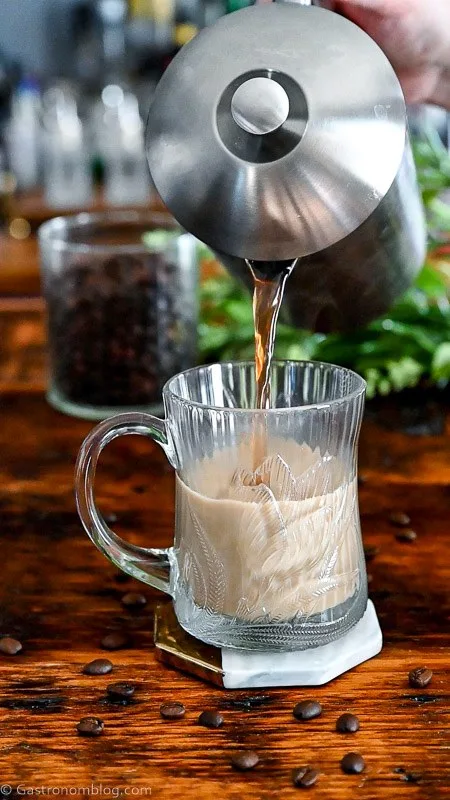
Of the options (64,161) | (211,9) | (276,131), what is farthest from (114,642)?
(211,9)

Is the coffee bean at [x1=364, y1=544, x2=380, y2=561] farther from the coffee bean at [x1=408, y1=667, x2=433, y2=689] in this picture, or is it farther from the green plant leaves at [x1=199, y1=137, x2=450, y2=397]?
the green plant leaves at [x1=199, y1=137, x2=450, y2=397]

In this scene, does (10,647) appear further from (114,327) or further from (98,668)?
(114,327)

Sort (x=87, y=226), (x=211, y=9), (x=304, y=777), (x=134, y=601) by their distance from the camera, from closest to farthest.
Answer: (x=304, y=777) < (x=134, y=601) < (x=87, y=226) < (x=211, y=9)

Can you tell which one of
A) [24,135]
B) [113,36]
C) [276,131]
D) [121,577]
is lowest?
[121,577]

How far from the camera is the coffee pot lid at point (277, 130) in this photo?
595mm

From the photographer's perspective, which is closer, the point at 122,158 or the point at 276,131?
the point at 276,131

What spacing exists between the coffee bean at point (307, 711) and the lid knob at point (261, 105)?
1.16 ft

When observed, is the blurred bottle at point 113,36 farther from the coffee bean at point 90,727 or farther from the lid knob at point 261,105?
the coffee bean at point 90,727

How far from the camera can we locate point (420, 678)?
0.66 metres

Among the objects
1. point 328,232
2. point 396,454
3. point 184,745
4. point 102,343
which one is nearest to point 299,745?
point 184,745

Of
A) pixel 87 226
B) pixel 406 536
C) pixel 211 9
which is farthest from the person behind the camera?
pixel 211 9

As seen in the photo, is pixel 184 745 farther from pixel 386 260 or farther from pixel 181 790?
pixel 386 260

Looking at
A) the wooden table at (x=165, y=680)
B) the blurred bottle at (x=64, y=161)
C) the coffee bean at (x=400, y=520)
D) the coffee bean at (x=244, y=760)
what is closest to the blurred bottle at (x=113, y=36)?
the blurred bottle at (x=64, y=161)

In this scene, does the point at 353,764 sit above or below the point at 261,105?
below
